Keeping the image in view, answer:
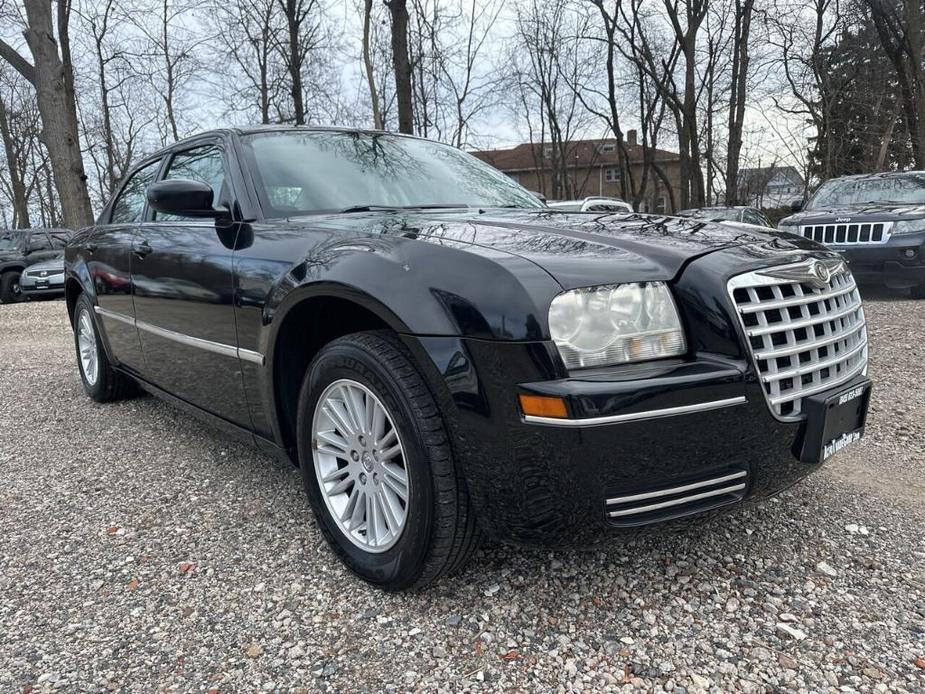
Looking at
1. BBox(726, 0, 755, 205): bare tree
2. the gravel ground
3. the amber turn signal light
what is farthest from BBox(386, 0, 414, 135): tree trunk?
BBox(726, 0, 755, 205): bare tree

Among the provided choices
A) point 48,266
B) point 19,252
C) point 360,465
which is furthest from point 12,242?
point 360,465

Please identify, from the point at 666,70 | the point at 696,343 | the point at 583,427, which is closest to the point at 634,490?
the point at 583,427

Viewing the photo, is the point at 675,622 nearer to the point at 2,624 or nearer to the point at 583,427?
the point at 583,427

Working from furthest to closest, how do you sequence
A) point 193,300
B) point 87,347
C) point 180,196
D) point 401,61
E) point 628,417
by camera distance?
1. point 401,61
2. point 87,347
3. point 193,300
4. point 180,196
5. point 628,417

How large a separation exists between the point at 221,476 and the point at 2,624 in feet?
3.93

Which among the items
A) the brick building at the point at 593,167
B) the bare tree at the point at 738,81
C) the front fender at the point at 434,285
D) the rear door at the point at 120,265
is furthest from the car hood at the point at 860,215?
the brick building at the point at 593,167

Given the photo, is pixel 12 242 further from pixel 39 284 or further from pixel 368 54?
pixel 368 54

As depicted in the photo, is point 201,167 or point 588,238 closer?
point 588,238

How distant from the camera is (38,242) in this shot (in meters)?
15.5

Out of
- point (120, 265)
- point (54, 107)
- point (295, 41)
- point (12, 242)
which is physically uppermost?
point (295, 41)

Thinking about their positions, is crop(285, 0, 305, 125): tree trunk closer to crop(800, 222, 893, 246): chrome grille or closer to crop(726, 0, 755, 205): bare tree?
crop(726, 0, 755, 205): bare tree

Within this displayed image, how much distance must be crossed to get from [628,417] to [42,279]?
16.6 meters

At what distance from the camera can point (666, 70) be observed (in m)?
23.0

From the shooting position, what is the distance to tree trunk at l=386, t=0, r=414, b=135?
1228cm
